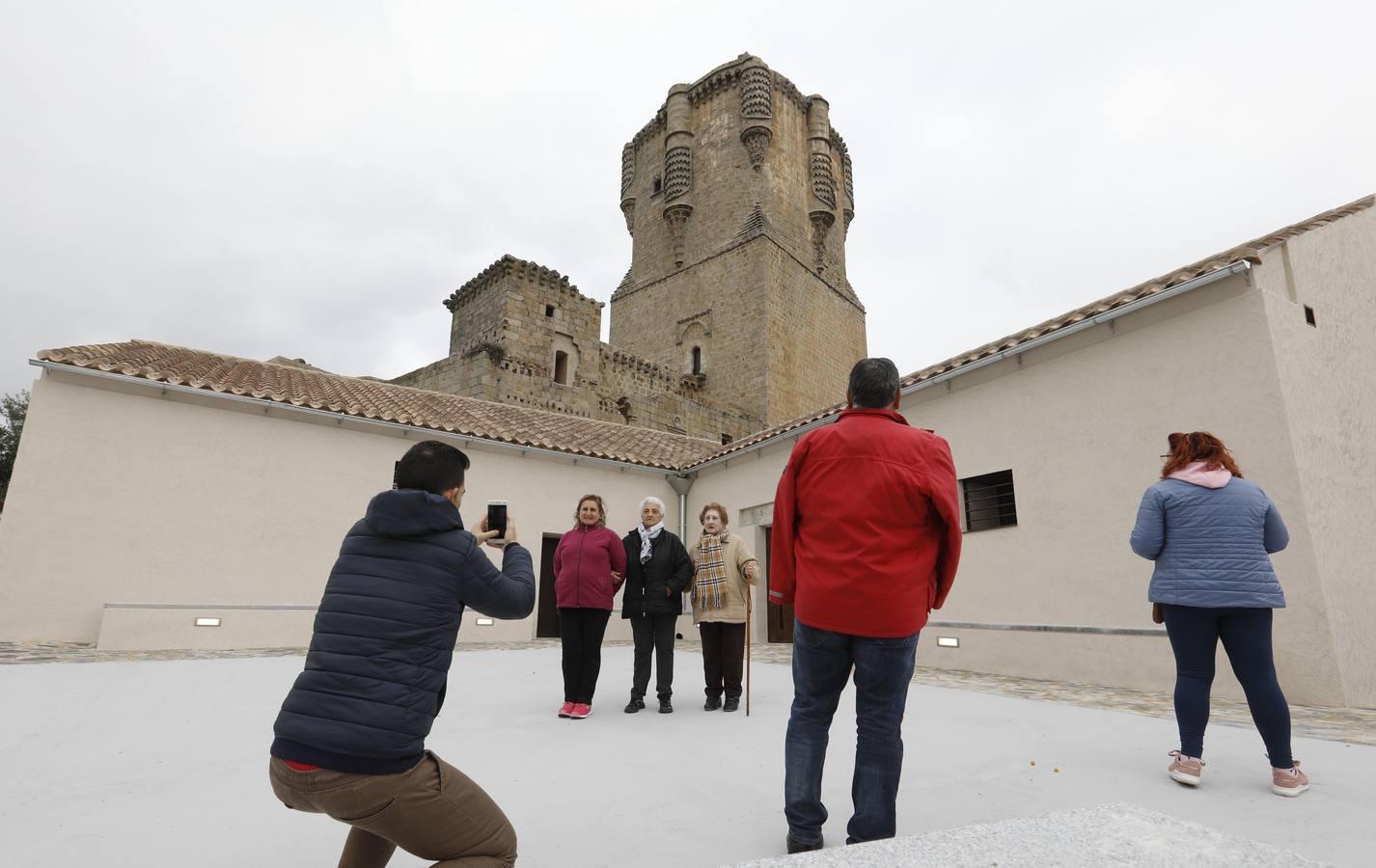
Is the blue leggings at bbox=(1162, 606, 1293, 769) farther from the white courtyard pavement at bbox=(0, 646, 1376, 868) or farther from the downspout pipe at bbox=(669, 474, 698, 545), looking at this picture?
the downspout pipe at bbox=(669, 474, 698, 545)

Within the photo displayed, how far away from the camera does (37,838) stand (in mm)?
2645

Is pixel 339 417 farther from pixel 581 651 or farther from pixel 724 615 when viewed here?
pixel 724 615

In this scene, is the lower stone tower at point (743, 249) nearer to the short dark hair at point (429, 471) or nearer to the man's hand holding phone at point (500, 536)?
the man's hand holding phone at point (500, 536)

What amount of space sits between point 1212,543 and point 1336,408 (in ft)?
16.5

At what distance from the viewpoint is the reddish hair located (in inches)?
134

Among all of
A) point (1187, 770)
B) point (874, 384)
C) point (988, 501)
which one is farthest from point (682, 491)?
point (874, 384)

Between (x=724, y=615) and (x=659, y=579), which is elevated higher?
(x=659, y=579)

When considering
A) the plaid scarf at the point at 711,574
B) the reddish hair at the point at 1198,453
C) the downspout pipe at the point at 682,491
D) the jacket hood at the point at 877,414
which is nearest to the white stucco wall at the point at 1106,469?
the reddish hair at the point at 1198,453

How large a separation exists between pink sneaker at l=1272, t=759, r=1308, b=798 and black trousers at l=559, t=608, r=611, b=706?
3.84 meters

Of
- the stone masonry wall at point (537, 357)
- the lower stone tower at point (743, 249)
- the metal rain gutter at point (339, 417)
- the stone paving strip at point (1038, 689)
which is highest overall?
the lower stone tower at point (743, 249)

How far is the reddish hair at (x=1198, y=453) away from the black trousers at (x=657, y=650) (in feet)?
11.2

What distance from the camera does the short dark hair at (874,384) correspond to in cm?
269

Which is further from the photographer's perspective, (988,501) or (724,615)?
(988,501)

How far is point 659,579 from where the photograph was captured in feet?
18.1
